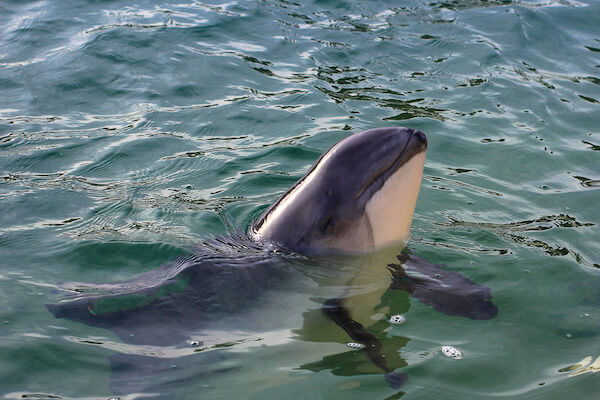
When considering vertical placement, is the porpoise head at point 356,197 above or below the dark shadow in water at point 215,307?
above

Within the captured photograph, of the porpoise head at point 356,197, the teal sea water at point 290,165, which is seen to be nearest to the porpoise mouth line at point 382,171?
the porpoise head at point 356,197

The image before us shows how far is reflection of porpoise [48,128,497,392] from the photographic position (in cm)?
474

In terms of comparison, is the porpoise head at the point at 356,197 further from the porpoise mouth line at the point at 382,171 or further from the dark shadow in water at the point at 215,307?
the dark shadow in water at the point at 215,307

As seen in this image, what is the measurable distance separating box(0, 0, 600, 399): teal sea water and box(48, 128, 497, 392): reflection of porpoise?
16cm

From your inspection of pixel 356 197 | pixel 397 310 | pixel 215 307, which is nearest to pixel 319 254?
pixel 356 197

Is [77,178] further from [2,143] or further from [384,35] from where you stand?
[384,35]

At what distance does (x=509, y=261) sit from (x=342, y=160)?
1762 mm

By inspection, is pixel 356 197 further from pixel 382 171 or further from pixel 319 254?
pixel 319 254

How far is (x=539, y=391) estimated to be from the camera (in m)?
3.93

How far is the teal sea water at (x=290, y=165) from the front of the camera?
4312 millimetres

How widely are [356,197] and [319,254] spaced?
0.55 meters

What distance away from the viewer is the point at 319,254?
5184 mm

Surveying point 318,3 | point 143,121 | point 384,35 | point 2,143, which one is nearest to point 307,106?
point 143,121

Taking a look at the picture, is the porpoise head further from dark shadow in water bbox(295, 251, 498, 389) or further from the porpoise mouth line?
dark shadow in water bbox(295, 251, 498, 389)
